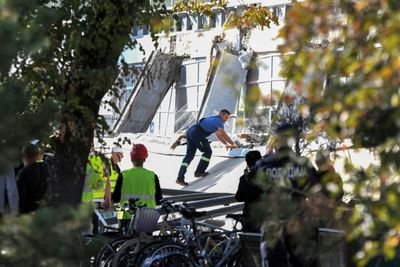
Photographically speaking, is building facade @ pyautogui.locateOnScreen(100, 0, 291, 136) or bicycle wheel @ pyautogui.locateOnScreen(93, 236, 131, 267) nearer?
bicycle wheel @ pyautogui.locateOnScreen(93, 236, 131, 267)

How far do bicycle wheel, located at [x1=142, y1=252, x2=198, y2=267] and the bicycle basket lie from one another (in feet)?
2.52

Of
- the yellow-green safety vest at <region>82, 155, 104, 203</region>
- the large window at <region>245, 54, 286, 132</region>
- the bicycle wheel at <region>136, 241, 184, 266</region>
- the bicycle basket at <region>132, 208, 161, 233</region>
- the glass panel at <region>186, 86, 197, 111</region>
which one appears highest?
the glass panel at <region>186, 86, 197, 111</region>

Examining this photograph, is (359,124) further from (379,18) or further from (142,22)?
A: (142,22)

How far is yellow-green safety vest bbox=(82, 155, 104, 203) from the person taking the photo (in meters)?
12.8

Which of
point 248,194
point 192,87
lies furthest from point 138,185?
point 192,87

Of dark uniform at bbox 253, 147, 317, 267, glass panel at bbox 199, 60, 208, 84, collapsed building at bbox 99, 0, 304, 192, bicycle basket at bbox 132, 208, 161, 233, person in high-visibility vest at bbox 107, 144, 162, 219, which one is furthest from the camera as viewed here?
glass panel at bbox 199, 60, 208, 84

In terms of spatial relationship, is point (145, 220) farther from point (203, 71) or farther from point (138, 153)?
point (203, 71)

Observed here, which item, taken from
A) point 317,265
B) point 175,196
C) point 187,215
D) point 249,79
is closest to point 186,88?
point 249,79

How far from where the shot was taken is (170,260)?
13031 millimetres

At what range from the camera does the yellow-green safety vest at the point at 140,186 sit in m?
14.2

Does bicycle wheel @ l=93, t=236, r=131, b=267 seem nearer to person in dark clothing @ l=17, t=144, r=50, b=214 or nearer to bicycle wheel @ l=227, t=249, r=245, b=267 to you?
bicycle wheel @ l=227, t=249, r=245, b=267

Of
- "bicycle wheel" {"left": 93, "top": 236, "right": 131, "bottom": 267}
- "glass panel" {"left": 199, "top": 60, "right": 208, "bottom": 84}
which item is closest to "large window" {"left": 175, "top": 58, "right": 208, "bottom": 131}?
"glass panel" {"left": 199, "top": 60, "right": 208, "bottom": 84}

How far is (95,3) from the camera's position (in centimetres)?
1140

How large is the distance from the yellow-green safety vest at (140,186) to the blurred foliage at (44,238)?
8641mm
